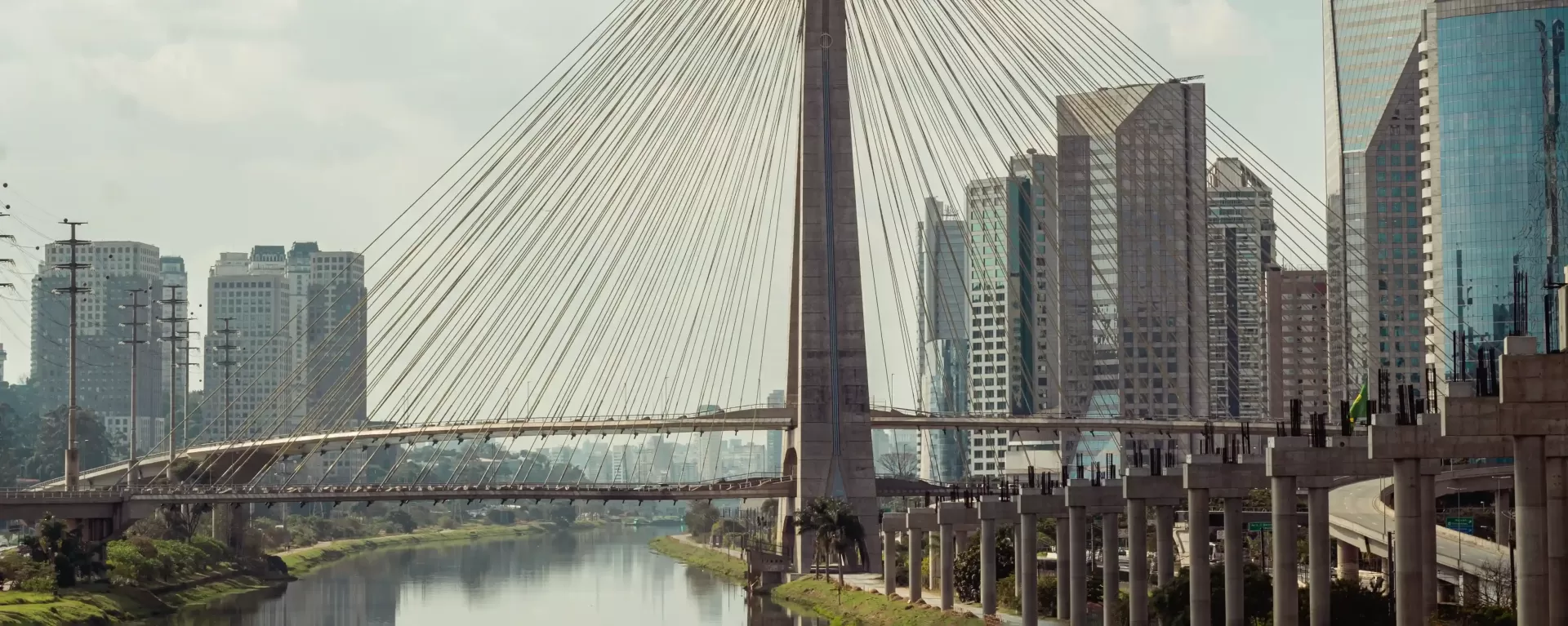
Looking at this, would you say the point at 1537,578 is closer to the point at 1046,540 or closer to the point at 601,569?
the point at 1046,540

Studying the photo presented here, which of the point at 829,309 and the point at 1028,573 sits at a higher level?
the point at 829,309

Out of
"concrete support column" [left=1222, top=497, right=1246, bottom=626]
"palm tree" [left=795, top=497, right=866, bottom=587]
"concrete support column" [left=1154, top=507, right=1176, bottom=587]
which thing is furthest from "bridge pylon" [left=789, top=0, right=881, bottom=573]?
"concrete support column" [left=1222, top=497, right=1246, bottom=626]

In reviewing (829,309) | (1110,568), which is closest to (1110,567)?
(1110,568)

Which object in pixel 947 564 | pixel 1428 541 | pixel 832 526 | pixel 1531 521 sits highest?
pixel 1531 521

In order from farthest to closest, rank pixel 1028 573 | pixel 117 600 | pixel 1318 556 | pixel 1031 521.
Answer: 1. pixel 117 600
2. pixel 1031 521
3. pixel 1028 573
4. pixel 1318 556

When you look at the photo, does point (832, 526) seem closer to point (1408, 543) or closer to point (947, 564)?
point (947, 564)

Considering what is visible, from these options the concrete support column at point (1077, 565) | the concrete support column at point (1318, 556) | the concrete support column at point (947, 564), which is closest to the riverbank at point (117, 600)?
the concrete support column at point (947, 564)

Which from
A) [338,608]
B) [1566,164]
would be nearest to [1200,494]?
[338,608]

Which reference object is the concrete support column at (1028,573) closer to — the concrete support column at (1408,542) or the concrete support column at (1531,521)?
the concrete support column at (1408,542)
